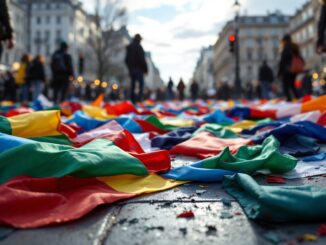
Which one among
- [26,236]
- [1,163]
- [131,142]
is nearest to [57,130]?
[131,142]

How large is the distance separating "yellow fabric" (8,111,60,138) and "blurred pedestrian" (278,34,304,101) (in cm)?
594

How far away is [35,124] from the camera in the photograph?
9.16 ft

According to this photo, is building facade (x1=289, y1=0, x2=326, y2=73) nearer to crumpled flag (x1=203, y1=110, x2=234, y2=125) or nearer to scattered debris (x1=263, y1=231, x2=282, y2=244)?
crumpled flag (x1=203, y1=110, x2=234, y2=125)

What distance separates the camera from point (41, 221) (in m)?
1.27

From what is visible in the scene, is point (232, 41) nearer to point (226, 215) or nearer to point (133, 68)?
point (133, 68)

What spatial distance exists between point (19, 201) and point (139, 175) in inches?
26.9

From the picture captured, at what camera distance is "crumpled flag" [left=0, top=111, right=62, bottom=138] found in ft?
8.71

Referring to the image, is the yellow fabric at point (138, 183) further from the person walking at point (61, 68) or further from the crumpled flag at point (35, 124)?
the person walking at point (61, 68)

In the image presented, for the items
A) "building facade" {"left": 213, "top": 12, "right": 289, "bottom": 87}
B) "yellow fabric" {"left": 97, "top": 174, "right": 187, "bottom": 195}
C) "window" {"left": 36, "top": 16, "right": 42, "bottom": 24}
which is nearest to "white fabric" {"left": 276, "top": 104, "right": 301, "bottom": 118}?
"yellow fabric" {"left": 97, "top": 174, "right": 187, "bottom": 195}

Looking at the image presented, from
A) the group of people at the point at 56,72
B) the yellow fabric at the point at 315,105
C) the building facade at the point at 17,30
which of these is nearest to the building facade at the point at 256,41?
the building facade at the point at 17,30

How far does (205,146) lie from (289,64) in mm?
5636

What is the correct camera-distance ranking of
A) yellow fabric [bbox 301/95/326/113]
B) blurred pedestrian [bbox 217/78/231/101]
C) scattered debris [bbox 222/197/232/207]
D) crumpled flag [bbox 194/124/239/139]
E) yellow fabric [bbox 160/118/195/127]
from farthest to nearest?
blurred pedestrian [bbox 217/78/231/101]
yellow fabric [bbox 301/95/326/113]
yellow fabric [bbox 160/118/195/127]
crumpled flag [bbox 194/124/239/139]
scattered debris [bbox 222/197/232/207]

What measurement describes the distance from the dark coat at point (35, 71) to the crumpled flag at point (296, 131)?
756 centimetres

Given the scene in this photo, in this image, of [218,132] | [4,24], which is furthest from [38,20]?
[218,132]
